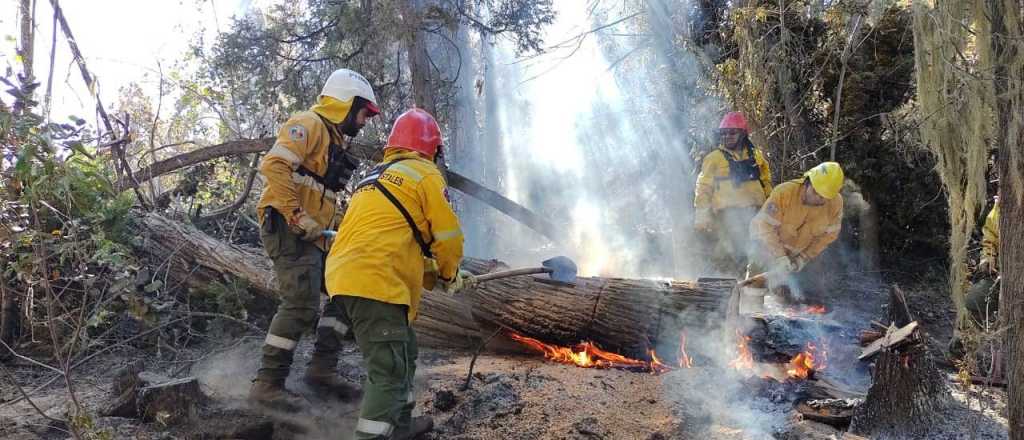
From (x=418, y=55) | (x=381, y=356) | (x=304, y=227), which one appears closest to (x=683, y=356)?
(x=381, y=356)

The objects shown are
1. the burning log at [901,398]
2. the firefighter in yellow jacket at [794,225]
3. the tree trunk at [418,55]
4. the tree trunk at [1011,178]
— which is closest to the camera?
the tree trunk at [1011,178]

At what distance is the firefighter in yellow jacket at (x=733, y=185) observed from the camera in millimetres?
6844

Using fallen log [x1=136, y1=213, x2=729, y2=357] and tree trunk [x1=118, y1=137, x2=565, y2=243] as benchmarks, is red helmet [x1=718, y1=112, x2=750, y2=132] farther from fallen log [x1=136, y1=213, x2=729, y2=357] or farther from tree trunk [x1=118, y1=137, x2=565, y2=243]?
tree trunk [x1=118, y1=137, x2=565, y2=243]

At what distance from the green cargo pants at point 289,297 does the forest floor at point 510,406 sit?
0.35 metres

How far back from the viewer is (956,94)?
2.77 metres

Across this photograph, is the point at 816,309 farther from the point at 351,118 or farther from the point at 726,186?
the point at 351,118

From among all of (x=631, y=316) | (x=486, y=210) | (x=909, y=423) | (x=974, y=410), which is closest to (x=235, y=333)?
(x=631, y=316)

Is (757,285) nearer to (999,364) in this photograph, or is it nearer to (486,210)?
(999,364)

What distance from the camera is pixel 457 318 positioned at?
5234 millimetres

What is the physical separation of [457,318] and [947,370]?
3.89 meters

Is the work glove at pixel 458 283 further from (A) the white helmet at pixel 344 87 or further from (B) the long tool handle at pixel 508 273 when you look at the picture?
(A) the white helmet at pixel 344 87

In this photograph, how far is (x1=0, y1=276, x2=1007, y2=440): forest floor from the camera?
3576 mm

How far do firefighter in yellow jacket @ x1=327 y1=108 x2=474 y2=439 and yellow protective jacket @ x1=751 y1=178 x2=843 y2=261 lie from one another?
375 cm

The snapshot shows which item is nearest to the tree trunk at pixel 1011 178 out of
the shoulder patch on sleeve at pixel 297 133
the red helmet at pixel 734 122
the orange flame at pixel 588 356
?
the orange flame at pixel 588 356
